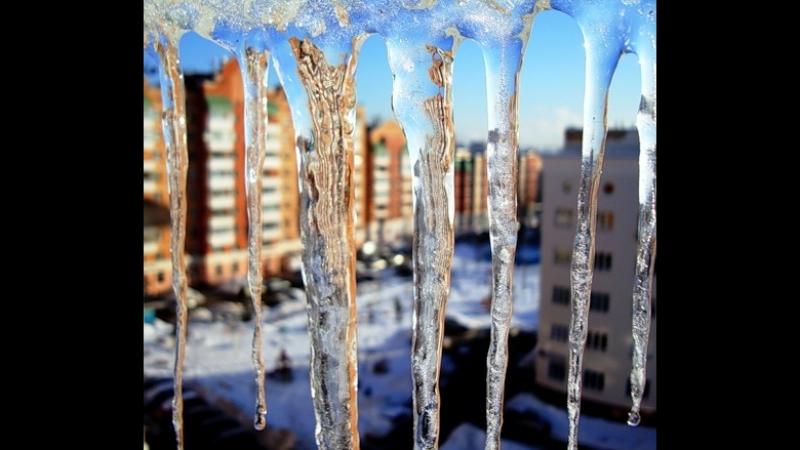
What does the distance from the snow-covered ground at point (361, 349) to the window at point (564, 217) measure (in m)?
1.65

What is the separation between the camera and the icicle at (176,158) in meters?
0.89

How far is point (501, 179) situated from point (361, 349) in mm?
7888

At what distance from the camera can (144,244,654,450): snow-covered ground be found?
723 cm

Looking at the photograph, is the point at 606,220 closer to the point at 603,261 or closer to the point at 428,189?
the point at 603,261

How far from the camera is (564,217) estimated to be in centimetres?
618

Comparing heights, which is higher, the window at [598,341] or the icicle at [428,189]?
the icicle at [428,189]

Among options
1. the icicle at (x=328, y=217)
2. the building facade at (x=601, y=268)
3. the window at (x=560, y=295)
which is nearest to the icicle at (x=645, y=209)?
the icicle at (x=328, y=217)

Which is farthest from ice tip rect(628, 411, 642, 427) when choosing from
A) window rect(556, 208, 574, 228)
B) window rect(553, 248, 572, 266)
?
window rect(553, 248, 572, 266)

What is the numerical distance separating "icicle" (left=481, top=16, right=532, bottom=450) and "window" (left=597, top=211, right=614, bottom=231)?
491 cm

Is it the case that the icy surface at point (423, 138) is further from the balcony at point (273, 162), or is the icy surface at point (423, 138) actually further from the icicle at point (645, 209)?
the balcony at point (273, 162)
